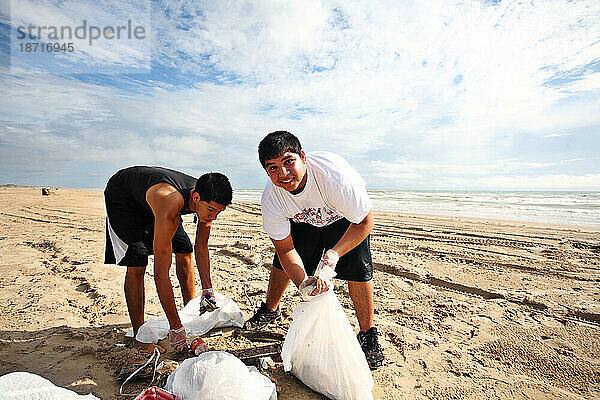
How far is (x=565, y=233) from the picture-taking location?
693 centimetres

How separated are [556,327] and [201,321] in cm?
282

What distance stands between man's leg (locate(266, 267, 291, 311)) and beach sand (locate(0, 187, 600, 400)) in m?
0.20

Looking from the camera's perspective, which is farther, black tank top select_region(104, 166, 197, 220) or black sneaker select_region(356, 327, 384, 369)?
black tank top select_region(104, 166, 197, 220)

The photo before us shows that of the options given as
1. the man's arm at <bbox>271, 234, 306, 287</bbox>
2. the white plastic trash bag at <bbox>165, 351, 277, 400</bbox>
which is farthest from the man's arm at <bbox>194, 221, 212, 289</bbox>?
the white plastic trash bag at <bbox>165, 351, 277, 400</bbox>

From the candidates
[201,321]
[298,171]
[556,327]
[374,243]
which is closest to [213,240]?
[374,243]

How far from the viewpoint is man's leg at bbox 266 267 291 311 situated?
2.62 metres

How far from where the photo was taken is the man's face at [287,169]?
186cm

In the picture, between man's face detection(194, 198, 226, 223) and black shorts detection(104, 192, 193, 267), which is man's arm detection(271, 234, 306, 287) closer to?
man's face detection(194, 198, 226, 223)

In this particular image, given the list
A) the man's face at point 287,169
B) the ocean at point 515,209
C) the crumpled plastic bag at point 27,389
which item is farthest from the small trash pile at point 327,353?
the ocean at point 515,209

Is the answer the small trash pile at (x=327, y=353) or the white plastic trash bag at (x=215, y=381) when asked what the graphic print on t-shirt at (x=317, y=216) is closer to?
the small trash pile at (x=327, y=353)

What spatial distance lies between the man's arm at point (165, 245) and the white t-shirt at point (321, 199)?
23.2 inches

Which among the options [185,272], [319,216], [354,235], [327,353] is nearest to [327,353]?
[327,353]

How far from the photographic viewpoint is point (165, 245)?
2010 millimetres

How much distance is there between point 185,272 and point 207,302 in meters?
0.39
